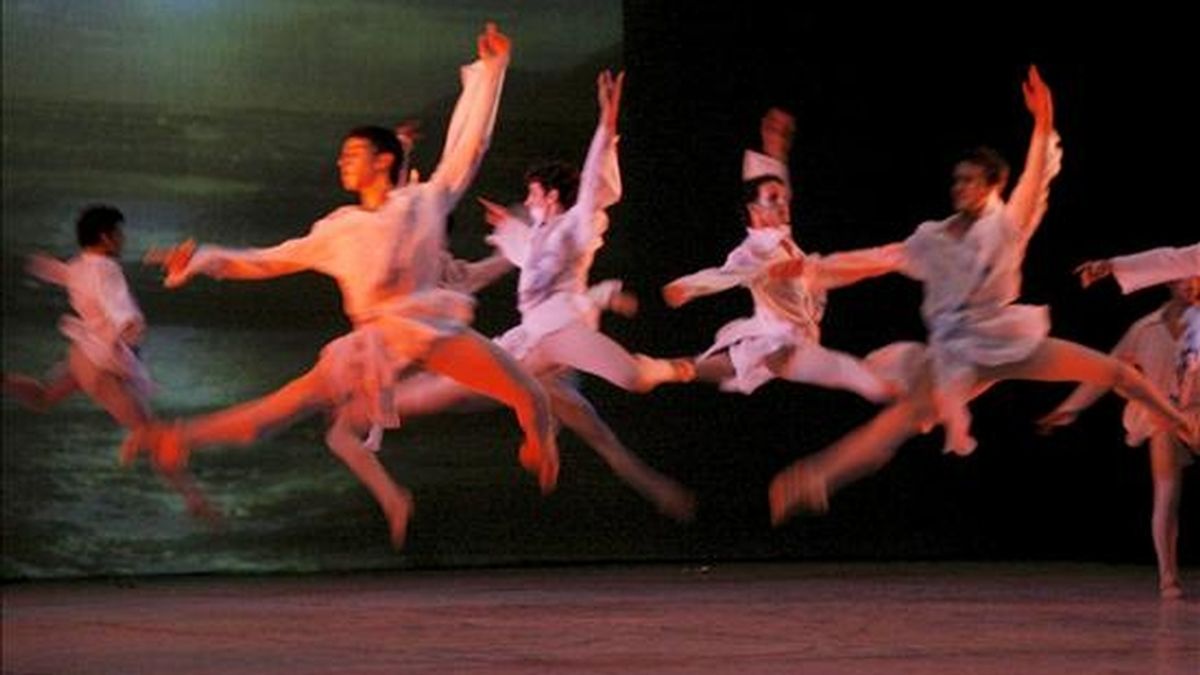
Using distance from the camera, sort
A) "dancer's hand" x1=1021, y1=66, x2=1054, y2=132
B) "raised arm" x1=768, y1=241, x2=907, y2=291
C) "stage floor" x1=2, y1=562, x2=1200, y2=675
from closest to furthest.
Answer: "stage floor" x1=2, y1=562, x2=1200, y2=675
"dancer's hand" x1=1021, y1=66, x2=1054, y2=132
"raised arm" x1=768, y1=241, x2=907, y2=291

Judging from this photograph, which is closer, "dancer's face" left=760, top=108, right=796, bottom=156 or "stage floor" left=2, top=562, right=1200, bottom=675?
"stage floor" left=2, top=562, right=1200, bottom=675

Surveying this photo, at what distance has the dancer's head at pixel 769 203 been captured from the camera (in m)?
10.3

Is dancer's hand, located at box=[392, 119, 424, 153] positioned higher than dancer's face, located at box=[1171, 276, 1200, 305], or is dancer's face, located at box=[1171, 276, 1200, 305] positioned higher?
dancer's hand, located at box=[392, 119, 424, 153]

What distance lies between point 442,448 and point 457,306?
7.58 feet

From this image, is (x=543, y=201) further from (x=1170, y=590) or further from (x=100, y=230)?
(x=1170, y=590)

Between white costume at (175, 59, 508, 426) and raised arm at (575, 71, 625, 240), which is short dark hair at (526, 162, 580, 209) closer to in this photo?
raised arm at (575, 71, 625, 240)

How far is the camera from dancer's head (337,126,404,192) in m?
9.21

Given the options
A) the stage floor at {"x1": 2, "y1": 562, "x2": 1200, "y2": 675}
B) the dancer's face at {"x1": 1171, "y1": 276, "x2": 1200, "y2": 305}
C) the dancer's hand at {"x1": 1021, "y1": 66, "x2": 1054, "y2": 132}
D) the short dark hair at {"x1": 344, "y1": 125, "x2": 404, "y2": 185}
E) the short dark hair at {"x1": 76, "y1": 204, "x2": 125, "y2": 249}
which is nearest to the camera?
the stage floor at {"x1": 2, "y1": 562, "x2": 1200, "y2": 675}

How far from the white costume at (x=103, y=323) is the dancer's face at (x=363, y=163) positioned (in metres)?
1.45

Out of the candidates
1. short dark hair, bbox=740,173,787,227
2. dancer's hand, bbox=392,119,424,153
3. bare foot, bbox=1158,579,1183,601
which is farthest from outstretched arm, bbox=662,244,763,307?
bare foot, bbox=1158,579,1183,601

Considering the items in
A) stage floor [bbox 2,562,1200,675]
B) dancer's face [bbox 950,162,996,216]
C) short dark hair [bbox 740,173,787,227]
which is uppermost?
short dark hair [bbox 740,173,787,227]

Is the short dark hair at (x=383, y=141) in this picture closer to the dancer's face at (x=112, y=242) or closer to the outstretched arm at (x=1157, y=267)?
the dancer's face at (x=112, y=242)

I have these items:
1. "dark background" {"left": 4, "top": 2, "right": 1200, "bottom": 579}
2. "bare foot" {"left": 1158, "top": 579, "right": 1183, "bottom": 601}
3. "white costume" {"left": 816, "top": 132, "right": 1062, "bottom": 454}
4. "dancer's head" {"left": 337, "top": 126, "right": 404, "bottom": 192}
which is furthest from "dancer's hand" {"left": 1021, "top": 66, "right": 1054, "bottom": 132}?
"dark background" {"left": 4, "top": 2, "right": 1200, "bottom": 579}

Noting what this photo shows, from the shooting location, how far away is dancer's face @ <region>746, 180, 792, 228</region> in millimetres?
10328
